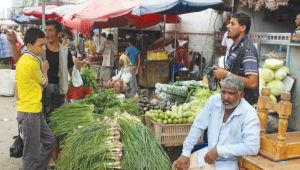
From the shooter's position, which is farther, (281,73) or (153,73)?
(153,73)

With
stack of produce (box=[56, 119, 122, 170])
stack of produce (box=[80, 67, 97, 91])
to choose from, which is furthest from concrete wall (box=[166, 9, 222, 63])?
stack of produce (box=[56, 119, 122, 170])

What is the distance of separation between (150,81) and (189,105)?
6.27 m

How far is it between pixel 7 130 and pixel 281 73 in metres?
5.26

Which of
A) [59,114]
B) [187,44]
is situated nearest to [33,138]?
[59,114]

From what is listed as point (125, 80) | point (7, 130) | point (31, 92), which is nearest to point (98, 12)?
point (125, 80)

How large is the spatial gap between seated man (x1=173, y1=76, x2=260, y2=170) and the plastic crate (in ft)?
5.08

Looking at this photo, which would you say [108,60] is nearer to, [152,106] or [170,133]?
[152,106]

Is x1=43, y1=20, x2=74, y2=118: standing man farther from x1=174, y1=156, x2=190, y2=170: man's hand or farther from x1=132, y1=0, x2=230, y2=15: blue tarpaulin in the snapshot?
x1=132, y1=0, x2=230, y2=15: blue tarpaulin

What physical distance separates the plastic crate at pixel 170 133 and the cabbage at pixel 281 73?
212 cm

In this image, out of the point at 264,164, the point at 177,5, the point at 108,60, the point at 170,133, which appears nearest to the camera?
the point at 264,164

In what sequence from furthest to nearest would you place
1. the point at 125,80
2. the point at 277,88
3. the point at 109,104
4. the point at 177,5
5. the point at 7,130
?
the point at 125,80, the point at 177,5, the point at 7,130, the point at 277,88, the point at 109,104

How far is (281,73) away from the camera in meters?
6.11

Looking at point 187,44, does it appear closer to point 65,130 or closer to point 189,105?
point 189,105

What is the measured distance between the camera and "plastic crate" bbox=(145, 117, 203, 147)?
4789 mm
